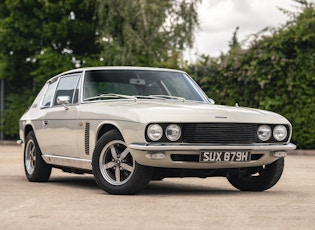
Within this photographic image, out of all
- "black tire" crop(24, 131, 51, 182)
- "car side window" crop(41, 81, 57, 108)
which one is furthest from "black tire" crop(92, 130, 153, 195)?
"car side window" crop(41, 81, 57, 108)

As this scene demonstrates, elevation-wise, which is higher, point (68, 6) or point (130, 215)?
point (68, 6)

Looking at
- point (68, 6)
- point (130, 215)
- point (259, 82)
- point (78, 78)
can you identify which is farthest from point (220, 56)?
point (130, 215)

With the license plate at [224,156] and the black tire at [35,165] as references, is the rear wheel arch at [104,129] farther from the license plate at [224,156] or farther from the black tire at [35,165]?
the black tire at [35,165]

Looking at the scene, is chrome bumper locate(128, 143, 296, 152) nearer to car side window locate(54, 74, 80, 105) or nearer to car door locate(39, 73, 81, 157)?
car door locate(39, 73, 81, 157)

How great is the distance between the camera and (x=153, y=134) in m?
9.21

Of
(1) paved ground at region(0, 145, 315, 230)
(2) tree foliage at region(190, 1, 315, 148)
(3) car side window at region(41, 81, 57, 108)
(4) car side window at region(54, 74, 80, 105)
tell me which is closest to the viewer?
(1) paved ground at region(0, 145, 315, 230)

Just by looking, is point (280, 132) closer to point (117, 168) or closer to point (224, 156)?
point (224, 156)

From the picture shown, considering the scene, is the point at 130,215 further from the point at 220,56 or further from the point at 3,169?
the point at 220,56

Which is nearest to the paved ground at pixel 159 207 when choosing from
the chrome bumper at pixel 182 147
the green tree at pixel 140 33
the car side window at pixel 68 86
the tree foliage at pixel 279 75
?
the chrome bumper at pixel 182 147

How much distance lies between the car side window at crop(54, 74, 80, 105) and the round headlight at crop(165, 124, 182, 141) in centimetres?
218

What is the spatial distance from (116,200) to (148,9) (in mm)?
24697

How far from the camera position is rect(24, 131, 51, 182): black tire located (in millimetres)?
11859

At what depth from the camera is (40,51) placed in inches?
1251

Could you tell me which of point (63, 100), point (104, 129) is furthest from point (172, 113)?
point (63, 100)
